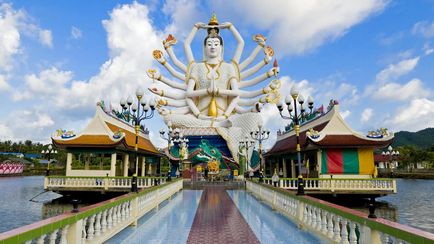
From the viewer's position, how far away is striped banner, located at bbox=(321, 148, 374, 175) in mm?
19469

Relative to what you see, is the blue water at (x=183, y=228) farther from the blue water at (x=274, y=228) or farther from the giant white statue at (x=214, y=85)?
the giant white statue at (x=214, y=85)

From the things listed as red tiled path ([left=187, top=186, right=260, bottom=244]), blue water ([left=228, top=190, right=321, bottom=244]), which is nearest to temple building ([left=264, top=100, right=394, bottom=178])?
blue water ([left=228, top=190, right=321, bottom=244])

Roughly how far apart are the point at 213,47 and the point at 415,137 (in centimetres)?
11898

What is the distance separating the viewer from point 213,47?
126 feet

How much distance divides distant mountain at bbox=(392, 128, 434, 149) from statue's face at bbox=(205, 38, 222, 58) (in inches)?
4080

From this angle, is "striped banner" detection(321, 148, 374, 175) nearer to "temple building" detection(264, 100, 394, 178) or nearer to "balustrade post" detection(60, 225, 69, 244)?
"temple building" detection(264, 100, 394, 178)

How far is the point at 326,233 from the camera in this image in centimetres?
637

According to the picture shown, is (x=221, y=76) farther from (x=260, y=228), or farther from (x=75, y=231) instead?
(x=75, y=231)

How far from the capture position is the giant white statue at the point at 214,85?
36791mm

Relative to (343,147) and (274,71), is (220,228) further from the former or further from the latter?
(274,71)

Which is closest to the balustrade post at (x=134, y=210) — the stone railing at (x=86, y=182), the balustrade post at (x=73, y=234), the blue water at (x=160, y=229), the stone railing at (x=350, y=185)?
the blue water at (x=160, y=229)

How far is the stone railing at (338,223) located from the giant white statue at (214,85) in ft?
83.9

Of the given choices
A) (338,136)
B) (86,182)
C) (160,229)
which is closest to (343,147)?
(338,136)

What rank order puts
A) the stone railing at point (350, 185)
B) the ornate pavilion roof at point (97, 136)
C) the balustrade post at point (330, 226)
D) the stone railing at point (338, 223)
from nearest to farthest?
the stone railing at point (338, 223), the balustrade post at point (330, 226), the stone railing at point (350, 185), the ornate pavilion roof at point (97, 136)
